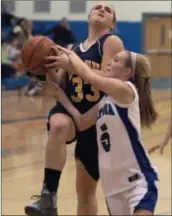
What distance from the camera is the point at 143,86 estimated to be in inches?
148

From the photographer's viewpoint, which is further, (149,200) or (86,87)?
(86,87)

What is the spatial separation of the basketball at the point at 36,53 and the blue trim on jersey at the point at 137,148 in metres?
0.49

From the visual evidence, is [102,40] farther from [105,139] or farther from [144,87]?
[105,139]

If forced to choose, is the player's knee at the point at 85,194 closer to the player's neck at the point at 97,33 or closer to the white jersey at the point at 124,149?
the white jersey at the point at 124,149

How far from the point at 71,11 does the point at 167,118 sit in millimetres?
7220

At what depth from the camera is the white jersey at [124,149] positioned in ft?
11.8

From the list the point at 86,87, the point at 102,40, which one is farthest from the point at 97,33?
the point at 86,87

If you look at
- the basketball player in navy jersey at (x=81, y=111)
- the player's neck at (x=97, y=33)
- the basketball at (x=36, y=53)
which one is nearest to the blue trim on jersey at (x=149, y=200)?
the basketball player in navy jersey at (x=81, y=111)

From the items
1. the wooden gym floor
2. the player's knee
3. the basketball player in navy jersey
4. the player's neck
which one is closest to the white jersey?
the basketball player in navy jersey

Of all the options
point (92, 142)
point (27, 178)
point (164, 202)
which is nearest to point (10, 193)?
A: point (27, 178)

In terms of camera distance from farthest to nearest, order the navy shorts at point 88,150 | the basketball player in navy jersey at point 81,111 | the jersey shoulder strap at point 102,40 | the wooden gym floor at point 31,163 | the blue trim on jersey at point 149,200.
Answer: the wooden gym floor at point 31,163 → the navy shorts at point 88,150 → the jersey shoulder strap at point 102,40 → the basketball player in navy jersey at point 81,111 → the blue trim on jersey at point 149,200

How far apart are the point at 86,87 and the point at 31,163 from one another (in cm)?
380

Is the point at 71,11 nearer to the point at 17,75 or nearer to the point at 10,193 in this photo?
the point at 17,75

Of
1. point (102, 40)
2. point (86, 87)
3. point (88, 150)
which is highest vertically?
point (102, 40)
